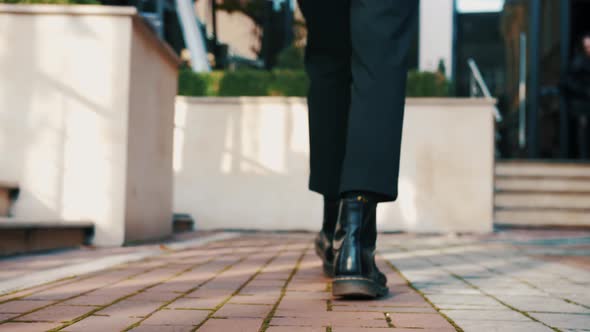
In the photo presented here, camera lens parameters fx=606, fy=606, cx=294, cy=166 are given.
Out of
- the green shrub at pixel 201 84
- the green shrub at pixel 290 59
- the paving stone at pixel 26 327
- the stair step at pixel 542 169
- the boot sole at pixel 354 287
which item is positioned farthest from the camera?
the green shrub at pixel 290 59

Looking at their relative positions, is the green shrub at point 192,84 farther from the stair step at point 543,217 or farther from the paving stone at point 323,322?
the paving stone at point 323,322

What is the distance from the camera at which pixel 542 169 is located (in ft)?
21.9

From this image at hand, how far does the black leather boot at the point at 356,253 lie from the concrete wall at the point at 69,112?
1922 millimetres

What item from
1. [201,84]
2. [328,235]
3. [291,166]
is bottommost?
[328,235]

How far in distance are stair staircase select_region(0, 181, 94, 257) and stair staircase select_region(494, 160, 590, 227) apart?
447cm

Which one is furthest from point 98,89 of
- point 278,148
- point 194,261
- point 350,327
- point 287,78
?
point 287,78

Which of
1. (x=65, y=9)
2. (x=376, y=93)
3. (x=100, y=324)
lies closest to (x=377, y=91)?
(x=376, y=93)

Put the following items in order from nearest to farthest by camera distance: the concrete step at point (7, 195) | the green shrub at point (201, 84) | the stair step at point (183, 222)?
the concrete step at point (7, 195)
the stair step at point (183, 222)
the green shrub at point (201, 84)

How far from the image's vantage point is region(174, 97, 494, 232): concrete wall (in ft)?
18.8

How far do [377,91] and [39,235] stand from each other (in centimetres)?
189

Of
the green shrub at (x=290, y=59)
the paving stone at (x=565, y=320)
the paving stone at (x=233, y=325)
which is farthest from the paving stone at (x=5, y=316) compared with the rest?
the green shrub at (x=290, y=59)

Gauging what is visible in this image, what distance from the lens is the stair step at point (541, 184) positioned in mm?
6352

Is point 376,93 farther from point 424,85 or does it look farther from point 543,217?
point 543,217

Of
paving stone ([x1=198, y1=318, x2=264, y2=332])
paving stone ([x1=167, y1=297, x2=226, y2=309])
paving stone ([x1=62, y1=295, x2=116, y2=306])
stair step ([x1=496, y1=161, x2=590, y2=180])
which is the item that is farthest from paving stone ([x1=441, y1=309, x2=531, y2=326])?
stair step ([x1=496, y1=161, x2=590, y2=180])
